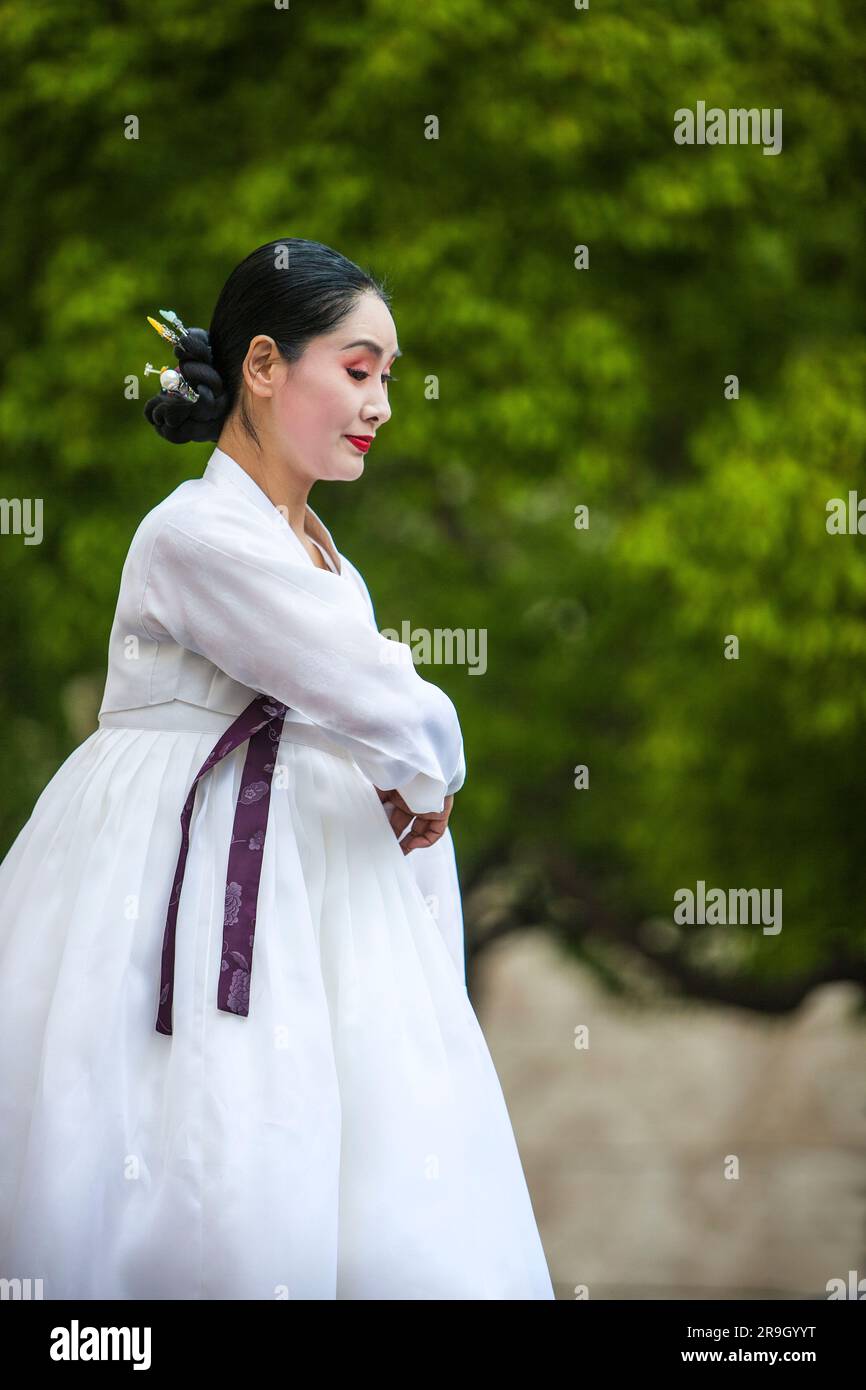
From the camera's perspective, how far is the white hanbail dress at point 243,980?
1.89 metres

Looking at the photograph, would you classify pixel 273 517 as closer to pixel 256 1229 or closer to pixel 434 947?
pixel 434 947

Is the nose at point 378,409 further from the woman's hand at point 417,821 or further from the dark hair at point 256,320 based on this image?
the woman's hand at point 417,821

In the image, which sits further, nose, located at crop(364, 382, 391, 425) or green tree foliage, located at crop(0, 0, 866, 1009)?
green tree foliage, located at crop(0, 0, 866, 1009)

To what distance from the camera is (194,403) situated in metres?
2.21

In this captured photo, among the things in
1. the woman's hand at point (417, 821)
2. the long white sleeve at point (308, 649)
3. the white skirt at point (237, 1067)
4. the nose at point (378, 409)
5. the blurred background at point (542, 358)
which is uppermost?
the blurred background at point (542, 358)

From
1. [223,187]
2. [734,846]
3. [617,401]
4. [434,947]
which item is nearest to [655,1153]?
[734,846]

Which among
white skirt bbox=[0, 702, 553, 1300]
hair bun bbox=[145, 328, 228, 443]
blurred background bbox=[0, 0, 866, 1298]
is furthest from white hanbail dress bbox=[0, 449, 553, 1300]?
blurred background bbox=[0, 0, 866, 1298]

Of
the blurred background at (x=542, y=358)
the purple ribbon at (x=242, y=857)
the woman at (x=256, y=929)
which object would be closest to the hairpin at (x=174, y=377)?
the woman at (x=256, y=929)

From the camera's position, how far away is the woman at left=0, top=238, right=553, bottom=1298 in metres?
1.90

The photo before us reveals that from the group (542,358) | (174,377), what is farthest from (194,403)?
(542,358)

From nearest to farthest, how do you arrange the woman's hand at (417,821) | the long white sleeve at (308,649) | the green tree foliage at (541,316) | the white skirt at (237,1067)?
the white skirt at (237,1067) → the long white sleeve at (308,649) → the woman's hand at (417,821) → the green tree foliage at (541,316)

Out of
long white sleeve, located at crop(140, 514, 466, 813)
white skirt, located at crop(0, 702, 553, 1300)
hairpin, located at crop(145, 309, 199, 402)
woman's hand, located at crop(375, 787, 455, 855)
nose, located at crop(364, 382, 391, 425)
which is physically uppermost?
hairpin, located at crop(145, 309, 199, 402)

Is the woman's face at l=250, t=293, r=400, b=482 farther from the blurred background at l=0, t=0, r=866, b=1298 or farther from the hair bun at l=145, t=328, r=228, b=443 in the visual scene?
the blurred background at l=0, t=0, r=866, b=1298

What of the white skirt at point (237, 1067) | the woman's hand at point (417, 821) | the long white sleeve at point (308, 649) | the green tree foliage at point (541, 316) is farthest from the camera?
the green tree foliage at point (541, 316)
